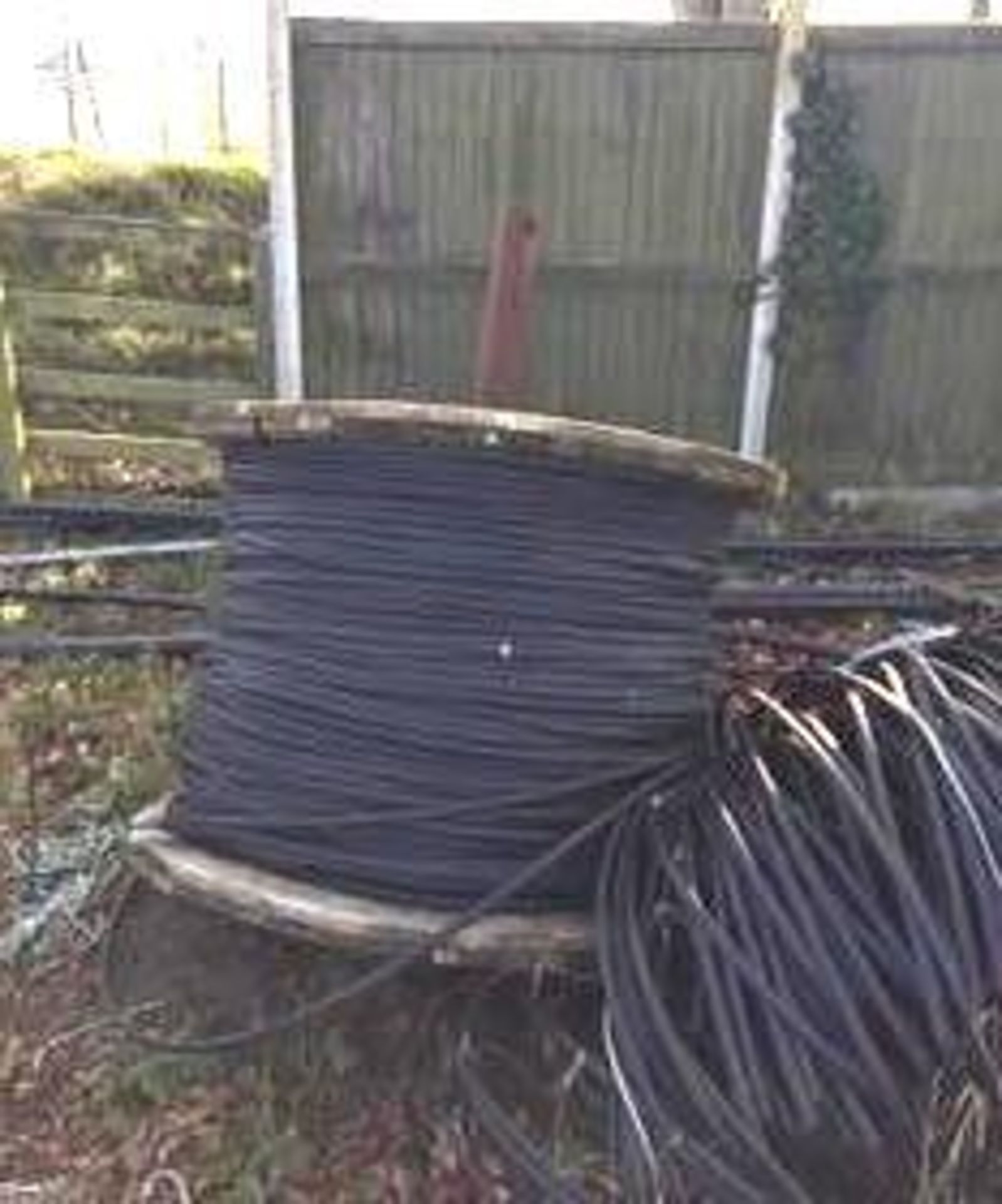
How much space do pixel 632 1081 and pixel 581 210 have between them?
6.06m

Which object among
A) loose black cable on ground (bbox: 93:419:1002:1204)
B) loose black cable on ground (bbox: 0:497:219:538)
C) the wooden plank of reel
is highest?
loose black cable on ground (bbox: 93:419:1002:1204)

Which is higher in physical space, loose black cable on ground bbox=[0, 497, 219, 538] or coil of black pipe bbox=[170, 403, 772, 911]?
coil of black pipe bbox=[170, 403, 772, 911]

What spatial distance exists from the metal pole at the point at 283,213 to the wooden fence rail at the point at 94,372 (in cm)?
9

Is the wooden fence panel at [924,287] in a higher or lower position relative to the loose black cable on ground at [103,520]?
higher

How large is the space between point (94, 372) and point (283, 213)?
49.2 inches

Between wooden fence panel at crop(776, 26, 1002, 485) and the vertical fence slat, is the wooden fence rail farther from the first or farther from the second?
wooden fence panel at crop(776, 26, 1002, 485)

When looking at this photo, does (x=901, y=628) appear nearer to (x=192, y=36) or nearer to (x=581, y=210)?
(x=581, y=210)

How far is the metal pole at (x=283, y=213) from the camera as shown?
9.10m

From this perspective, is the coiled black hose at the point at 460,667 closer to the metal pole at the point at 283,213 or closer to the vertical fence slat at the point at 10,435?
the metal pole at the point at 283,213

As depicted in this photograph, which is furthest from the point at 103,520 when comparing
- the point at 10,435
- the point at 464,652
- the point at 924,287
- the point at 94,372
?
the point at 464,652

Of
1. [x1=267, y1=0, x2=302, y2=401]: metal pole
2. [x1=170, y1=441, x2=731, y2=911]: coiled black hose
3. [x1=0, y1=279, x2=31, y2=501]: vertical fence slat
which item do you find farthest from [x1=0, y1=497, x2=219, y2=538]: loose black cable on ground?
[x1=170, y1=441, x2=731, y2=911]: coiled black hose

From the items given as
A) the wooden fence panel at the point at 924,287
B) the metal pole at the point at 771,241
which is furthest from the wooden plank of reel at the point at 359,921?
the wooden fence panel at the point at 924,287

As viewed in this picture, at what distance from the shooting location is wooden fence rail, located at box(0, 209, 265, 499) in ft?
30.9

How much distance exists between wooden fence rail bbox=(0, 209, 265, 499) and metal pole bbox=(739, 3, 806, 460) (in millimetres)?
2218
